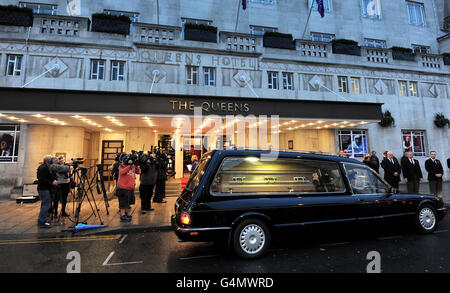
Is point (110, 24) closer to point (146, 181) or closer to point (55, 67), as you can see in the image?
point (55, 67)

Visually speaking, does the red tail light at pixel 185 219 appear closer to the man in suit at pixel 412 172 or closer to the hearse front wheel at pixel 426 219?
the hearse front wheel at pixel 426 219

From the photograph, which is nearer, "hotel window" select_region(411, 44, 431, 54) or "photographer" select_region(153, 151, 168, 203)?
"photographer" select_region(153, 151, 168, 203)

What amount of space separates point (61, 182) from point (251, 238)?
7045mm

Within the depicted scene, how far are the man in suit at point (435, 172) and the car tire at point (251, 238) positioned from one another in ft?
29.1

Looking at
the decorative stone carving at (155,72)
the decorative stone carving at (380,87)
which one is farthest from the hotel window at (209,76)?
the decorative stone carving at (380,87)

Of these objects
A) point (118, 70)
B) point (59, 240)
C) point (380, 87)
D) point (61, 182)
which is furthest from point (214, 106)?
point (380, 87)

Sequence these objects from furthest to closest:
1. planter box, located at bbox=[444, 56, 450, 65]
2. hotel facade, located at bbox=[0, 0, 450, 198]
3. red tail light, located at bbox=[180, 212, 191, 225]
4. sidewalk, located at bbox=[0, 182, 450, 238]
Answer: planter box, located at bbox=[444, 56, 450, 65] < hotel facade, located at bbox=[0, 0, 450, 198] < sidewalk, located at bbox=[0, 182, 450, 238] < red tail light, located at bbox=[180, 212, 191, 225]

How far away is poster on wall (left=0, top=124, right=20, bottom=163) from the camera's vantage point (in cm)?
1140

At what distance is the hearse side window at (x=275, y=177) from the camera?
405cm

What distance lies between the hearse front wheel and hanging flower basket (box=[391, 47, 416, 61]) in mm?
16902

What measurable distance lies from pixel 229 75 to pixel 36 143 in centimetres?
1212

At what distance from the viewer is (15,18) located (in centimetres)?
1192

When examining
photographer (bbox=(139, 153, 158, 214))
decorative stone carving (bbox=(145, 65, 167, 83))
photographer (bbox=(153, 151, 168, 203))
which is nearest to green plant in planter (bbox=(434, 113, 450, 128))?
photographer (bbox=(153, 151, 168, 203))

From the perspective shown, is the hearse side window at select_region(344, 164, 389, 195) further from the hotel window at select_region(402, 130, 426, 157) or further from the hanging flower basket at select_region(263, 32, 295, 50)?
the hotel window at select_region(402, 130, 426, 157)
